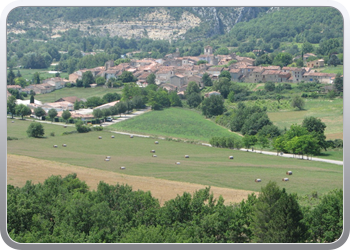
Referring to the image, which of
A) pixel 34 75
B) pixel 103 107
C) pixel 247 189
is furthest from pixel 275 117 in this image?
pixel 34 75

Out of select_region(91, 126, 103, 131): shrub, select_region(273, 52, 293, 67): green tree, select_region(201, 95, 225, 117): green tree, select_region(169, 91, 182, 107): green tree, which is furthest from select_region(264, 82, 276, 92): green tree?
select_region(91, 126, 103, 131): shrub

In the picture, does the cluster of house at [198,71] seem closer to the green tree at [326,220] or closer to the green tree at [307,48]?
the green tree at [307,48]

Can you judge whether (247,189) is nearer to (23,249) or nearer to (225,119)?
(23,249)

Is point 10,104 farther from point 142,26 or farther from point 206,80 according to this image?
point 142,26

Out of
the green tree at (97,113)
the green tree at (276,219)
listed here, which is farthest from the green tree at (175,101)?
the green tree at (276,219)

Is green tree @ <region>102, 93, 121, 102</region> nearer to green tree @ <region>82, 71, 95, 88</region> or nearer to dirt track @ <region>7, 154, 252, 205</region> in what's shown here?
green tree @ <region>82, 71, 95, 88</region>

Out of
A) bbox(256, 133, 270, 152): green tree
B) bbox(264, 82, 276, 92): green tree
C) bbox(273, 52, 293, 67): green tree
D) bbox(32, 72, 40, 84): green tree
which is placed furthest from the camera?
bbox(273, 52, 293, 67): green tree
